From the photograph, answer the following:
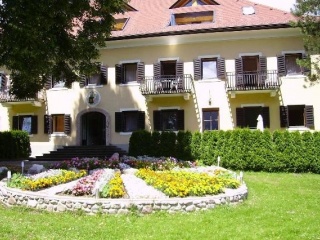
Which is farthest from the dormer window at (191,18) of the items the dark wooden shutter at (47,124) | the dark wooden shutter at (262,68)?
the dark wooden shutter at (47,124)

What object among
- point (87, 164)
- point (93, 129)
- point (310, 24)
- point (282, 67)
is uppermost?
point (310, 24)

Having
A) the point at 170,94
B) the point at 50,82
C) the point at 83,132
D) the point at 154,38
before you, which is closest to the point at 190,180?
the point at 170,94

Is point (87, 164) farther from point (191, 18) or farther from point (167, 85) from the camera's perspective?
point (191, 18)

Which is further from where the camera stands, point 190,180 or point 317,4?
point 317,4

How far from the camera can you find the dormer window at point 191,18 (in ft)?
80.3

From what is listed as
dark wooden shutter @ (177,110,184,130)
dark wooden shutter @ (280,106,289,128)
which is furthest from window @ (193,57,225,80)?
dark wooden shutter @ (280,106,289,128)

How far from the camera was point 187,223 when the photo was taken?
8.01 meters

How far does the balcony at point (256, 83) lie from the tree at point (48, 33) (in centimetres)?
908

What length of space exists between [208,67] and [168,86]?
2970 millimetres

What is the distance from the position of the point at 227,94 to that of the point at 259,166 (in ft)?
21.5

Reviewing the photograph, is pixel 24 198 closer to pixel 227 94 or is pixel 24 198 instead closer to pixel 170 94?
pixel 170 94

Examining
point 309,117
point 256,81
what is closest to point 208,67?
point 256,81

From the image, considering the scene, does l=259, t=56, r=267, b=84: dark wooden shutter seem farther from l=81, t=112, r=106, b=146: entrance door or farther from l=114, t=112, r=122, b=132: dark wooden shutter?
l=81, t=112, r=106, b=146: entrance door

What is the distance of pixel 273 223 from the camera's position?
7.84m
